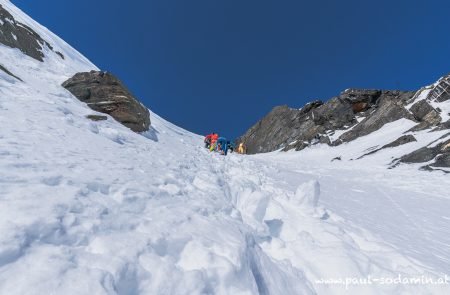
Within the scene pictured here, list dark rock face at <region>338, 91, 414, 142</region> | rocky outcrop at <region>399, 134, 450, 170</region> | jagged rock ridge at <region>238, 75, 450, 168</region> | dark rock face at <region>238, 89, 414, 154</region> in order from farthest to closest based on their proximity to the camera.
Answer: dark rock face at <region>238, 89, 414, 154</region> → dark rock face at <region>338, 91, 414, 142</region> → jagged rock ridge at <region>238, 75, 450, 168</region> → rocky outcrop at <region>399, 134, 450, 170</region>

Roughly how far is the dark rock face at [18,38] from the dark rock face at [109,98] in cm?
896

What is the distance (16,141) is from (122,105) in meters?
15.3

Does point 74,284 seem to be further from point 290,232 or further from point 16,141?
point 16,141

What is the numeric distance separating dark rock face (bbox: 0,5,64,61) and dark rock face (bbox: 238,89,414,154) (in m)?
37.3

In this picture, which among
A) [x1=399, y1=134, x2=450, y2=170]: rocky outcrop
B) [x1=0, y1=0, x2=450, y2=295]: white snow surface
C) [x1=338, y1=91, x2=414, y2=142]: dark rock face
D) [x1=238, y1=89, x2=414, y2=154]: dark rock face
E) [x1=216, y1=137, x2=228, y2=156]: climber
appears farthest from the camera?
[x1=238, y1=89, x2=414, y2=154]: dark rock face

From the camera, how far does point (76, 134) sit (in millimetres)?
8773

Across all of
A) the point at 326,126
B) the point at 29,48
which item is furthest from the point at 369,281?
the point at 326,126

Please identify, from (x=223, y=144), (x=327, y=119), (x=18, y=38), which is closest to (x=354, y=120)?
(x=327, y=119)

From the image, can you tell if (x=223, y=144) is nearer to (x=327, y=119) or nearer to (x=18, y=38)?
(x=18, y=38)

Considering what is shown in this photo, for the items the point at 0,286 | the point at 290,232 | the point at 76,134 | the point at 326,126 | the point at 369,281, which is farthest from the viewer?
the point at 326,126

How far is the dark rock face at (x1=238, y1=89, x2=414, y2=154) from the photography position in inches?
1801

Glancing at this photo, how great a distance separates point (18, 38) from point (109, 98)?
14997mm

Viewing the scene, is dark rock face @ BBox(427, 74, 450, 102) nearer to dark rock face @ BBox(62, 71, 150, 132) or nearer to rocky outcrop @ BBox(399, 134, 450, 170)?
rocky outcrop @ BBox(399, 134, 450, 170)

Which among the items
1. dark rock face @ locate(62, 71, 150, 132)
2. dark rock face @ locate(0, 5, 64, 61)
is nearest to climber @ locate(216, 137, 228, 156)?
dark rock face @ locate(62, 71, 150, 132)
